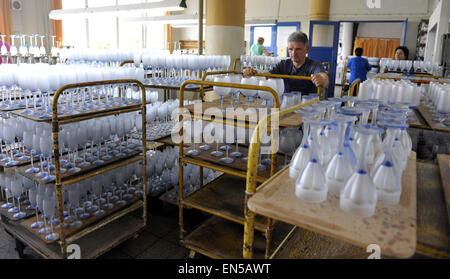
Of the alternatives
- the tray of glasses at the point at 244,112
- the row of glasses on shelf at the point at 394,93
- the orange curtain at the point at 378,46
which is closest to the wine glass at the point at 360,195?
the tray of glasses at the point at 244,112

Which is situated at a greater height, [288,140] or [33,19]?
[33,19]

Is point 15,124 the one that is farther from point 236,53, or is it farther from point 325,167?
point 236,53

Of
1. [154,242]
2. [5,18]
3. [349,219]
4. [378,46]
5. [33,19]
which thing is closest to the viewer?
[349,219]

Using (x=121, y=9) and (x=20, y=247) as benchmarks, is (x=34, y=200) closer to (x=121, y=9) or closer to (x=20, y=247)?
(x=20, y=247)

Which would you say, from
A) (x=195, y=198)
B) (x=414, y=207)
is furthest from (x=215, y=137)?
(x=414, y=207)

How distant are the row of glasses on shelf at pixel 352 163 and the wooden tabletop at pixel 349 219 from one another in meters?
0.03

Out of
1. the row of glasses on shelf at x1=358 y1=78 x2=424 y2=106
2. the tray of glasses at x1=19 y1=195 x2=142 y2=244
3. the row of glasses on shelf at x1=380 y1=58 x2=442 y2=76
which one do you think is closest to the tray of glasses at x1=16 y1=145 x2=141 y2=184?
the tray of glasses at x1=19 y1=195 x2=142 y2=244

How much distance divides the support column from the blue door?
415 centimetres

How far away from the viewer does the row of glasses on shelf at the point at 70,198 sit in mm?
2336

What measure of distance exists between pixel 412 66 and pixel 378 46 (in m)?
8.79

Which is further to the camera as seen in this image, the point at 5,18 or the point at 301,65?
the point at 5,18

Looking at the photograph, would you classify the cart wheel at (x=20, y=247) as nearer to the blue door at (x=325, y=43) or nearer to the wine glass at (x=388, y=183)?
the wine glass at (x=388, y=183)

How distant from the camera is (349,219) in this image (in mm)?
1034

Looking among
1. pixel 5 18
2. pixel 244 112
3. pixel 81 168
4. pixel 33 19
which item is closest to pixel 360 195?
pixel 244 112
